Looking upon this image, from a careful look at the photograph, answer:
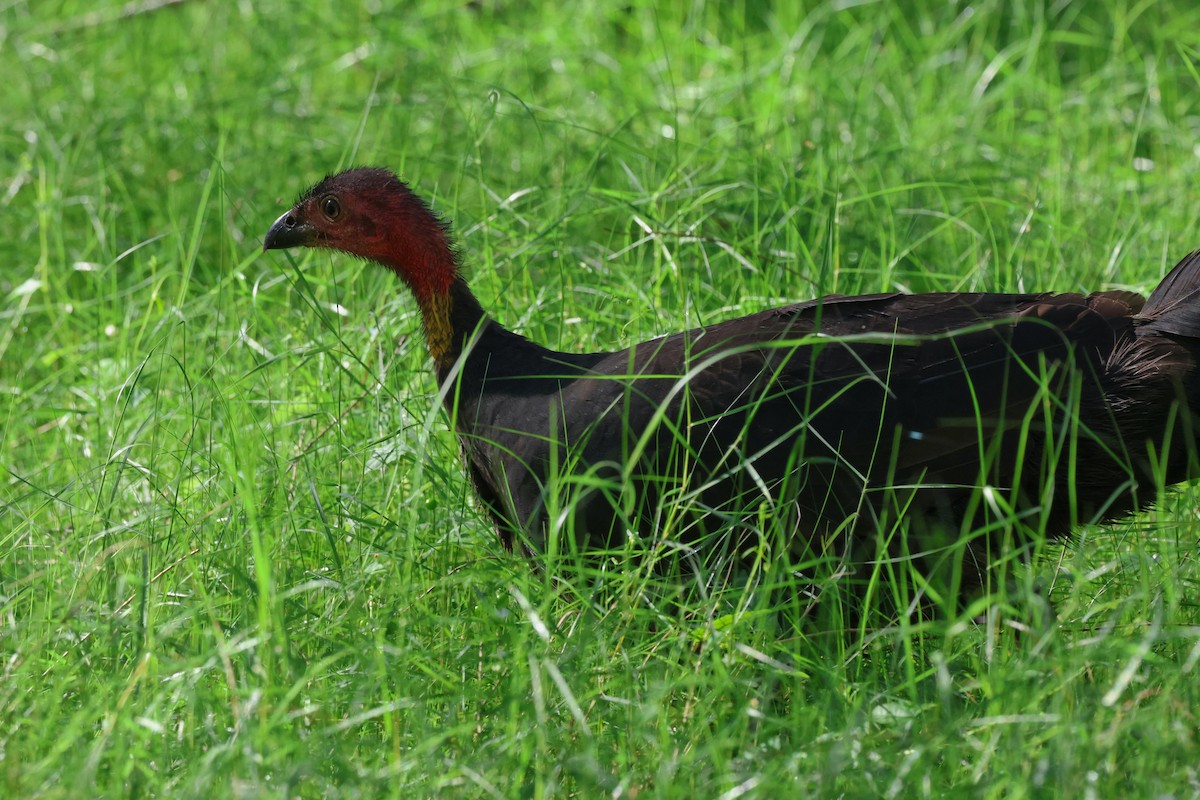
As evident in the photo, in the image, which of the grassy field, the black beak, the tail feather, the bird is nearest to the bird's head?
the black beak

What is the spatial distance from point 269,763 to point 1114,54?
4568 mm

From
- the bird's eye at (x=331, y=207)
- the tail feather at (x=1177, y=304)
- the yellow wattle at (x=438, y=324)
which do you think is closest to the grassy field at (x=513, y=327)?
the yellow wattle at (x=438, y=324)

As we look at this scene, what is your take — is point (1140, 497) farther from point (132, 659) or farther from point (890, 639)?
point (132, 659)

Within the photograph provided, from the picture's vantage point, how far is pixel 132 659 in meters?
2.66

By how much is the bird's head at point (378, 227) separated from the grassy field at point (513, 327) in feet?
0.74

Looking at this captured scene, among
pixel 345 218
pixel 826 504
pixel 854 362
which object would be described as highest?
pixel 345 218

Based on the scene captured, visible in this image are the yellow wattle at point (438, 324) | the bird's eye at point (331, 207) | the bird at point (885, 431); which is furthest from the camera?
the bird's eye at point (331, 207)

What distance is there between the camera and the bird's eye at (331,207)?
3.52 metres

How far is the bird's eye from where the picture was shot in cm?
352

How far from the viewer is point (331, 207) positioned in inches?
139

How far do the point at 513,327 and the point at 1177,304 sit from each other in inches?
70.3

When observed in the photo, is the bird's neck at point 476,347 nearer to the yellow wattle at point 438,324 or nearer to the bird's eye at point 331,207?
the yellow wattle at point 438,324

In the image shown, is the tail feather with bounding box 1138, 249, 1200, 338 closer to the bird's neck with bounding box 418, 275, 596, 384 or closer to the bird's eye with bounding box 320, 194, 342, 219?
the bird's neck with bounding box 418, 275, 596, 384

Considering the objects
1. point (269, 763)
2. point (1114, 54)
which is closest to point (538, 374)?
point (269, 763)
